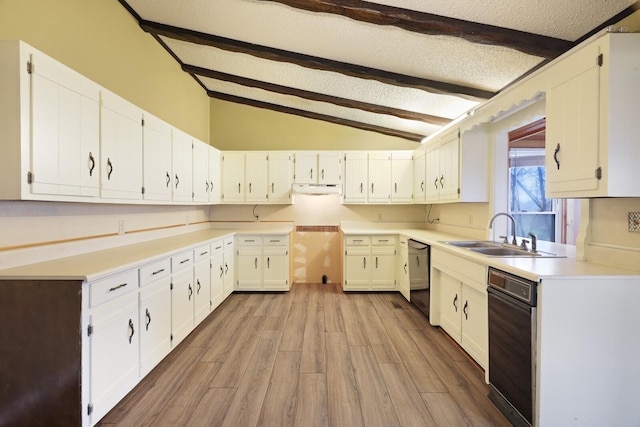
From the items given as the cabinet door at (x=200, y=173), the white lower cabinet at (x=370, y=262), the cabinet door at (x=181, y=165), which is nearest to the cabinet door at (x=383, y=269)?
the white lower cabinet at (x=370, y=262)

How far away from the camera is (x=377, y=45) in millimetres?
2447

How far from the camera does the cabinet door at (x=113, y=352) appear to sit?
155 centimetres

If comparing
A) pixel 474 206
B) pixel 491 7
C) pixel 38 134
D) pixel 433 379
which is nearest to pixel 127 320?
pixel 38 134

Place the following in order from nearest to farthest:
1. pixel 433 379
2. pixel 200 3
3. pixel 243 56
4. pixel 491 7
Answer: pixel 491 7 → pixel 433 379 → pixel 200 3 → pixel 243 56

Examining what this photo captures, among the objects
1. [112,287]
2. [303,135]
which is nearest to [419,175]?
[303,135]

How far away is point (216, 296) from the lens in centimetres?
338

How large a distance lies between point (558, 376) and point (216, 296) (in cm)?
316

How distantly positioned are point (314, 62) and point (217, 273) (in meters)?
2.66

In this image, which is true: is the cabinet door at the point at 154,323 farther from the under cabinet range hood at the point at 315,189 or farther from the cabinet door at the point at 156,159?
the under cabinet range hood at the point at 315,189

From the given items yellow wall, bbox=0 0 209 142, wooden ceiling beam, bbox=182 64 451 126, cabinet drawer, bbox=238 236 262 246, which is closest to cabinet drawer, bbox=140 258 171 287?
yellow wall, bbox=0 0 209 142

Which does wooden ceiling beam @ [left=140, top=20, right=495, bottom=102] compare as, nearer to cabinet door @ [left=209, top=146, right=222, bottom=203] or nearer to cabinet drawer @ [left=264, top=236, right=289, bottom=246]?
cabinet door @ [left=209, top=146, right=222, bottom=203]

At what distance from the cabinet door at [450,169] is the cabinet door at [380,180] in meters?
0.99

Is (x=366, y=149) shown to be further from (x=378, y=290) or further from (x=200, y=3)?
(x=200, y=3)

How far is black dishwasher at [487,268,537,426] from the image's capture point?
5.04 feet
